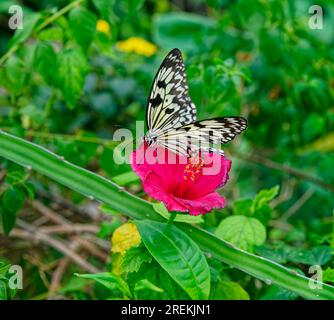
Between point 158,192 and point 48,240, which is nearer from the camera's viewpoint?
point 158,192

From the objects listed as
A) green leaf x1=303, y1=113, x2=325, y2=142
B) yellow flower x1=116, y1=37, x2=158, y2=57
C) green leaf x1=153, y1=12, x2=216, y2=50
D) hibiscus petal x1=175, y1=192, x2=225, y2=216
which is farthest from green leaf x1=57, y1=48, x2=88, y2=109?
green leaf x1=153, y1=12, x2=216, y2=50

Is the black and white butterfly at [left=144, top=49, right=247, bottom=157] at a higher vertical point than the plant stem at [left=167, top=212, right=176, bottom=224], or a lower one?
higher

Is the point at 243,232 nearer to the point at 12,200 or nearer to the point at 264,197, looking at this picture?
the point at 264,197

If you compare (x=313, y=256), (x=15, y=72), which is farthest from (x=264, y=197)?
(x=15, y=72)

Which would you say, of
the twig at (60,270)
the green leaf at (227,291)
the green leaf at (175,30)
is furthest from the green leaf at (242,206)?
the green leaf at (175,30)

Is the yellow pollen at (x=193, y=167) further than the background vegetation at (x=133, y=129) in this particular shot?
No

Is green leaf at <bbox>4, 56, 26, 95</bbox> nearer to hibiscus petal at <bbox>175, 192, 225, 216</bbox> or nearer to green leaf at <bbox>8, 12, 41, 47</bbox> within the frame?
green leaf at <bbox>8, 12, 41, 47</bbox>

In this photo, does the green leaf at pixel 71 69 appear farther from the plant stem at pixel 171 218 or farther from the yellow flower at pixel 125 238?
the plant stem at pixel 171 218
